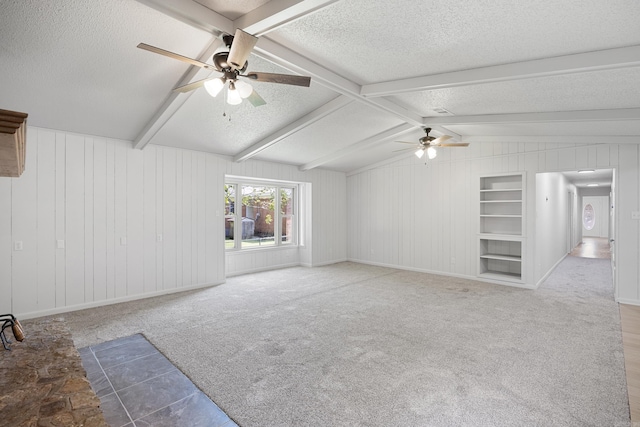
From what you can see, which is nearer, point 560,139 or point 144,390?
point 144,390

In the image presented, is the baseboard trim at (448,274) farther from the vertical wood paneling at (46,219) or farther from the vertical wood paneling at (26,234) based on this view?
the vertical wood paneling at (26,234)

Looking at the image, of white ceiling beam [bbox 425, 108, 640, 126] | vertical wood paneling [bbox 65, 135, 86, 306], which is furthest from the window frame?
white ceiling beam [bbox 425, 108, 640, 126]

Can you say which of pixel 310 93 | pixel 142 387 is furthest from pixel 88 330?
pixel 310 93

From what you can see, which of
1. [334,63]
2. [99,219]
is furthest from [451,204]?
[99,219]

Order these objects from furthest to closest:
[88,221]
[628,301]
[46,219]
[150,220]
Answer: [150,220] → [628,301] → [88,221] → [46,219]

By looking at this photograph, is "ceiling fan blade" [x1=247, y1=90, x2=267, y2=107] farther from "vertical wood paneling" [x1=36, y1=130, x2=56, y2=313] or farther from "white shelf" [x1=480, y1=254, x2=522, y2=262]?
"white shelf" [x1=480, y1=254, x2=522, y2=262]

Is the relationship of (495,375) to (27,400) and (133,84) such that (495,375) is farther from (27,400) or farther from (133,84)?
(133,84)

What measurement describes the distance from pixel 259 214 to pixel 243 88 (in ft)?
16.3

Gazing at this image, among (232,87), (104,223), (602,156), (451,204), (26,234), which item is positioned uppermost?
(232,87)

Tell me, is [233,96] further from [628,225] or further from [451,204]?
[628,225]

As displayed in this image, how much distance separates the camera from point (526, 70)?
2656 mm

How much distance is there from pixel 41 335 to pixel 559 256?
9.84m

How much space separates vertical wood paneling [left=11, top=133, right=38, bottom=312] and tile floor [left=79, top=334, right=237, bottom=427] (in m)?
1.56

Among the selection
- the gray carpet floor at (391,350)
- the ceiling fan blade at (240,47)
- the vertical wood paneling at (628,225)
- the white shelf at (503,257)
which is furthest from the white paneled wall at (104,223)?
the vertical wood paneling at (628,225)
